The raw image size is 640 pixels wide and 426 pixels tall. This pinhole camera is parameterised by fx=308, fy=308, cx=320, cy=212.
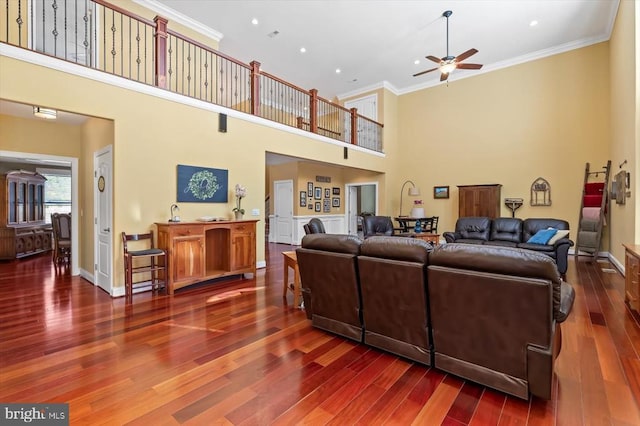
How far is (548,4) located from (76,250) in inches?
377

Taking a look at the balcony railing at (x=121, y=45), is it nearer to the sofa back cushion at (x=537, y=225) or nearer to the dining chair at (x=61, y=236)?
the dining chair at (x=61, y=236)

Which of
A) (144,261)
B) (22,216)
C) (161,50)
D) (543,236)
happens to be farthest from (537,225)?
(22,216)

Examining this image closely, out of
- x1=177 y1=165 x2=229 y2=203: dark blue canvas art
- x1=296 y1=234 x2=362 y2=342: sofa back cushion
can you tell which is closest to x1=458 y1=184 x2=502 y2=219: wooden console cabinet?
x1=177 y1=165 x2=229 y2=203: dark blue canvas art

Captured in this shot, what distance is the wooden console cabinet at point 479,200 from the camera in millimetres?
7613

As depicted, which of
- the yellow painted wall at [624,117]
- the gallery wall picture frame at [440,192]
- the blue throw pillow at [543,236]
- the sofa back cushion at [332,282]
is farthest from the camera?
the gallery wall picture frame at [440,192]

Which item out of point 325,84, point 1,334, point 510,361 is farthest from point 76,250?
point 325,84

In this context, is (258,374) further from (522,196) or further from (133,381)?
(522,196)

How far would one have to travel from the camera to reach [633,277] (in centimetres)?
326

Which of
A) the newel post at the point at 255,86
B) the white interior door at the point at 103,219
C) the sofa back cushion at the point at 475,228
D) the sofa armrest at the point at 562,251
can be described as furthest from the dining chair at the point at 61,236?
the sofa armrest at the point at 562,251

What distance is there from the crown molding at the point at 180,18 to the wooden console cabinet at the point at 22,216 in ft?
16.8

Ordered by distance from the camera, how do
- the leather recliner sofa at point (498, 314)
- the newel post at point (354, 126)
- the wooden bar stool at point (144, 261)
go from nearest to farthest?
1. the leather recliner sofa at point (498, 314)
2. the wooden bar stool at point (144, 261)
3. the newel post at point (354, 126)

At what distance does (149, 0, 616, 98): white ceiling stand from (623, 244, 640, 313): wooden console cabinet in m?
4.81

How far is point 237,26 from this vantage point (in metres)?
6.37

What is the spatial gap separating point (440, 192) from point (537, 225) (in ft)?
10.2
